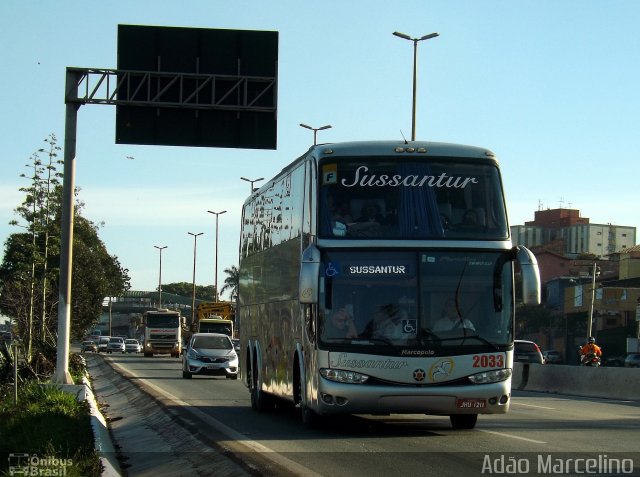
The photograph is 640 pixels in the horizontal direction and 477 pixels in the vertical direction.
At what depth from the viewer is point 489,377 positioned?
14.8 meters

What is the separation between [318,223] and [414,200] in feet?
4.40

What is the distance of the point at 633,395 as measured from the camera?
1139 inches

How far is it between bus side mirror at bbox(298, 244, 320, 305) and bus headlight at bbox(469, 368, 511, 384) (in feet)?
7.62

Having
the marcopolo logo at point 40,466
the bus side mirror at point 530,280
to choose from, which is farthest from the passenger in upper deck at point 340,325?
the marcopolo logo at point 40,466

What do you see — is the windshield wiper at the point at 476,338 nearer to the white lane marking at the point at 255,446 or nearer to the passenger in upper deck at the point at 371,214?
the passenger in upper deck at the point at 371,214

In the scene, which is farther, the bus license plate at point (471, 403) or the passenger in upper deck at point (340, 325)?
the passenger in upper deck at point (340, 325)

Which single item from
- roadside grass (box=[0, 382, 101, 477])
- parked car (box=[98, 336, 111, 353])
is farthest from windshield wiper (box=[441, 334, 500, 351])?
parked car (box=[98, 336, 111, 353])

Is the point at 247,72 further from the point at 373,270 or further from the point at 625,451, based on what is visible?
the point at 625,451

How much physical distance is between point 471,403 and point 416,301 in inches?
59.4

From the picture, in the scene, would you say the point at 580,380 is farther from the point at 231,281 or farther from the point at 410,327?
the point at 231,281

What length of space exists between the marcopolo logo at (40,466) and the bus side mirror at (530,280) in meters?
6.27

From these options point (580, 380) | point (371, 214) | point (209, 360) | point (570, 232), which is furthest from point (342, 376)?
point (570, 232)

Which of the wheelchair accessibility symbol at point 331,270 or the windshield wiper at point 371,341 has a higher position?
the wheelchair accessibility symbol at point 331,270

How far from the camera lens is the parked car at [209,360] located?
3769 cm
